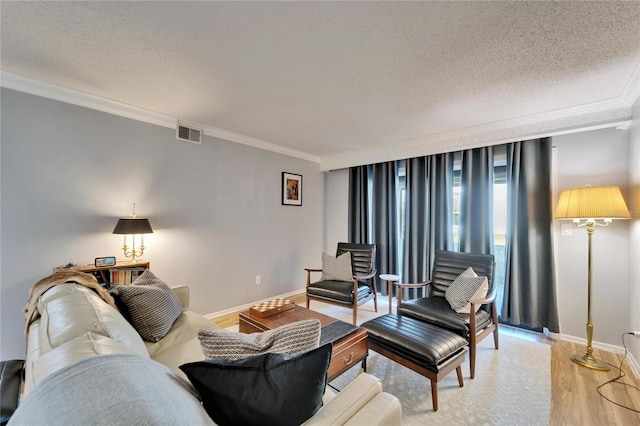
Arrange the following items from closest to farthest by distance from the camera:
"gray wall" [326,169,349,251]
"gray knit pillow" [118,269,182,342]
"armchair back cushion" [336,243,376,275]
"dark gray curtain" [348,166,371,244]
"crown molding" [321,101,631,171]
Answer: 1. "gray knit pillow" [118,269,182,342]
2. "crown molding" [321,101,631,171]
3. "armchair back cushion" [336,243,376,275]
4. "dark gray curtain" [348,166,371,244]
5. "gray wall" [326,169,349,251]

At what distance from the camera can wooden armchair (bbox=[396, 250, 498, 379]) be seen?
2215 millimetres

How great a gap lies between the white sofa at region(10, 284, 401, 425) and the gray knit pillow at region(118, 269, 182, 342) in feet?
1.06

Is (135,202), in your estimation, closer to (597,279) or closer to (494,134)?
(494,134)

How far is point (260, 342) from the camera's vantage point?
1055 millimetres

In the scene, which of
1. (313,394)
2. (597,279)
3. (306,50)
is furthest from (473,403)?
(306,50)

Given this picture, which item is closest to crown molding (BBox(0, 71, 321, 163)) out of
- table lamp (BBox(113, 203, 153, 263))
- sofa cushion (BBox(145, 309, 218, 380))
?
table lamp (BBox(113, 203, 153, 263))

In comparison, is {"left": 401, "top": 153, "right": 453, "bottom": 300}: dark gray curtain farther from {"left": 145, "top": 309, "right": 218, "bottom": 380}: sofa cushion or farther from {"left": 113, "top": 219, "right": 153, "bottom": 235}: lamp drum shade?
{"left": 113, "top": 219, "right": 153, "bottom": 235}: lamp drum shade

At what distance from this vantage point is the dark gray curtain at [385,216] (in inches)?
163

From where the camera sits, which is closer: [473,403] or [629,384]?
[473,403]

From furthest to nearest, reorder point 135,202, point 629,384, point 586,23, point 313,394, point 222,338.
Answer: point 135,202 < point 629,384 < point 586,23 < point 222,338 < point 313,394

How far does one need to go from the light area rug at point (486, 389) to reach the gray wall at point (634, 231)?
2.21 ft

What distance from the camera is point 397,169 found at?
4.15m

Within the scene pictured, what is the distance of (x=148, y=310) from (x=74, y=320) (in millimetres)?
785

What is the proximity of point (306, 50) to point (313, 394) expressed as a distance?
1.93 m
